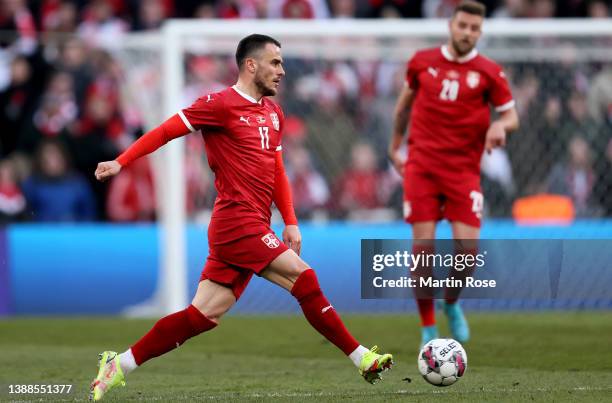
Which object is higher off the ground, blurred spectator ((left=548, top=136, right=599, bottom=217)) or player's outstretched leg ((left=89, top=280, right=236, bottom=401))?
player's outstretched leg ((left=89, top=280, right=236, bottom=401))

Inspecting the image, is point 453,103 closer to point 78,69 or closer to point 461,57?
point 461,57

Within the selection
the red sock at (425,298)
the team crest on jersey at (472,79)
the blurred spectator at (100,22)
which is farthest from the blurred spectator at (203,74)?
the red sock at (425,298)

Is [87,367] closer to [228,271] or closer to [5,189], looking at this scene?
[228,271]

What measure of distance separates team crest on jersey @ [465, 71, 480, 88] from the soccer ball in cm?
293

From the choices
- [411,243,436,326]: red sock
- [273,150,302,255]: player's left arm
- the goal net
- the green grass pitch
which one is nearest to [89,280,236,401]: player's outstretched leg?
the green grass pitch

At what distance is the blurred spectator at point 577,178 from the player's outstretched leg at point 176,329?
846 cm

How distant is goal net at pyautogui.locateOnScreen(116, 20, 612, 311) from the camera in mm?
14406

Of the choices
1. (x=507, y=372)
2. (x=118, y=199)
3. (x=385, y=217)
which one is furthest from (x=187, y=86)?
(x=507, y=372)

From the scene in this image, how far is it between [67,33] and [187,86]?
2.71 meters

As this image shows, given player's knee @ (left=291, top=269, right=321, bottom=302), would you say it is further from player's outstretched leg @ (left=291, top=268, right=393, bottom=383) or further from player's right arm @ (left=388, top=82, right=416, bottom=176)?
player's right arm @ (left=388, top=82, right=416, bottom=176)

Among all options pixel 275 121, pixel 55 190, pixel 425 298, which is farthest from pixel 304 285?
pixel 55 190

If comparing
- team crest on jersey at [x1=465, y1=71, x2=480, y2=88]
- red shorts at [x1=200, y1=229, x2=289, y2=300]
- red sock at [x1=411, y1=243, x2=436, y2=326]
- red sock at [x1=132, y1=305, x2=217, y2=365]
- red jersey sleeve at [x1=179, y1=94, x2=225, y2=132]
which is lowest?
red sock at [x1=411, y1=243, x2=436, y2=326]

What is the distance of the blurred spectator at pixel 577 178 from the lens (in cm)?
1479

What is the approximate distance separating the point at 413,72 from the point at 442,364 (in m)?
3.19
